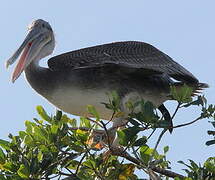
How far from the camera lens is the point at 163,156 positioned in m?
5.96

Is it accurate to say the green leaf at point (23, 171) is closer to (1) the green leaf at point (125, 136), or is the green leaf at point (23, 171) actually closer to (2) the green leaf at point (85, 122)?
(1) the green leaf at point (125, 136)

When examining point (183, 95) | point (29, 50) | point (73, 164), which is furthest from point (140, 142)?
point (29, 50)

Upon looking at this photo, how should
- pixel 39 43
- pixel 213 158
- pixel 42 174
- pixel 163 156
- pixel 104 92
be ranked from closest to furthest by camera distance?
1. pixel 42 174
2. pixel 213 158
3. pixel 163 156
4. pixel 104 92
5. pixel 39 43

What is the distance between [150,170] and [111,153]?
1.26 feet

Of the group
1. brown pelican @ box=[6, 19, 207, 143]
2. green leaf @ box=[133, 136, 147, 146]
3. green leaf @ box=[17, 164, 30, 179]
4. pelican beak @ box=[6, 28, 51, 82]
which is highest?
pelican beak @ box=[6, 28, 51, 82]

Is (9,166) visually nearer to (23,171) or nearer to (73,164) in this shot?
(23,171)

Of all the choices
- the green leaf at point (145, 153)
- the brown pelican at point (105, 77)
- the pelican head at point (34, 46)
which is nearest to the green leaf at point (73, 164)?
the green leaf at point (145, 153)

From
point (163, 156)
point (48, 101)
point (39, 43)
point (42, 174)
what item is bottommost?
point (42, 174)

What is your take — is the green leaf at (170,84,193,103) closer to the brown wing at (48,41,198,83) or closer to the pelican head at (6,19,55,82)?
the brown wing at (48,41,198,83)

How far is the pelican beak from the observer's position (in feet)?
25.3

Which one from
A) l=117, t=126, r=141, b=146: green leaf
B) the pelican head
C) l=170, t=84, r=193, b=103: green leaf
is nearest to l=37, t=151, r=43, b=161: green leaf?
l=117, t=126, r=141, b=146: green leaf

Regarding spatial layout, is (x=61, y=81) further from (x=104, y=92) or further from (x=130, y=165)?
(x=130, y=165)

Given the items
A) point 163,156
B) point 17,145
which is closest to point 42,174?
point 17,145

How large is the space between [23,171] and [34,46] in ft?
11.3
